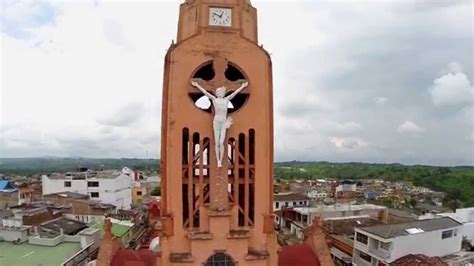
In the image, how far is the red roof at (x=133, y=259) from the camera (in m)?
16.0

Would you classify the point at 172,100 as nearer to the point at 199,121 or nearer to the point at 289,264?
the point at 199,121

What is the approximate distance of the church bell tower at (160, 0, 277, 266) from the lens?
1460cm

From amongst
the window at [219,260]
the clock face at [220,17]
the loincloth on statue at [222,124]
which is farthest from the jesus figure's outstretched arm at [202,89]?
the window at [219,260]

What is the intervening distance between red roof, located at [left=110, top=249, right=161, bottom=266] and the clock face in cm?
913

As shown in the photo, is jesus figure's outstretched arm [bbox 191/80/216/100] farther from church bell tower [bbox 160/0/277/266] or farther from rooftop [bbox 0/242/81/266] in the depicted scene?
rooftop [bbox 0/242/81/266]

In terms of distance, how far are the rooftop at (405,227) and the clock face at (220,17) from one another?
29.2 metres

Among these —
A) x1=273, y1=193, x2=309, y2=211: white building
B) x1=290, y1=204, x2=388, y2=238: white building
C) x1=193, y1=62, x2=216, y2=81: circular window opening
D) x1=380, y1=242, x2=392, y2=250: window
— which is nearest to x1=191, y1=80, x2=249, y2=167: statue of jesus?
x1=193, y1=62, x2=216, y2=81: circular window opening

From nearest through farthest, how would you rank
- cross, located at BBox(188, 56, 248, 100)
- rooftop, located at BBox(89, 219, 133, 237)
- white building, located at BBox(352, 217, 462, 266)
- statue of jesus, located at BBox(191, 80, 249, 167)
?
statue of jesus, located at BBox(191, 80, 249, 167), cross, located at BBox(188, 56, 248, 100), white building, located at BBox(352, 217, 462, 266), rooftop, located at BBox(89, 219, 133, 237)

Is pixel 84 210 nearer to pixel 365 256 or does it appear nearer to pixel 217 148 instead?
pixel 365 256

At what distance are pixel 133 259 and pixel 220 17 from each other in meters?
9.87

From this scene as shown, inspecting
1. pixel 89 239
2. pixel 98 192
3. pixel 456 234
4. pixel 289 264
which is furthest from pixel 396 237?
pixel 98 192

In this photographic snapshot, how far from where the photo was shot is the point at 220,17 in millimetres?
15117

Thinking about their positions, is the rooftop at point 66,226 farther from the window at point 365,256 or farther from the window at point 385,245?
the window at point 385,245

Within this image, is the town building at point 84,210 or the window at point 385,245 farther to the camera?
the town building at point 84,210
